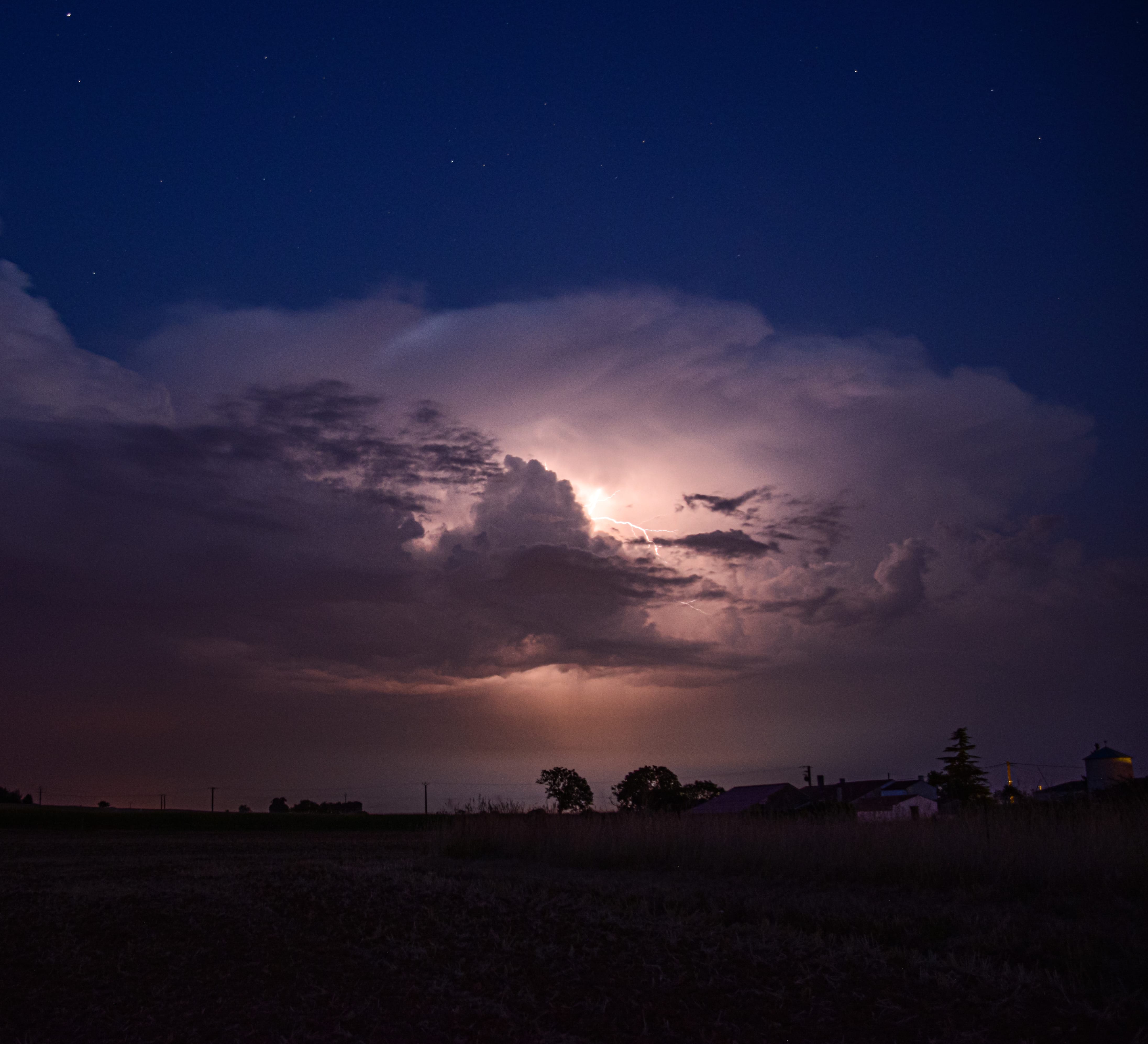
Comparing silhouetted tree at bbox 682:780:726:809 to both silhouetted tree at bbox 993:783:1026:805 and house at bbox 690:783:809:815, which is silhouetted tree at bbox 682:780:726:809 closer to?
house at bbox 690:783:809:815

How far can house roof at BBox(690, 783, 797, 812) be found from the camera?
76625 millimetres

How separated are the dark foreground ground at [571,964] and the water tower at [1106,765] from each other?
190ft

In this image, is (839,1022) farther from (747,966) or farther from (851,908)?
(851,908)

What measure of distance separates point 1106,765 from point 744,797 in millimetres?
27527

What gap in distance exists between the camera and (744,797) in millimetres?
80562

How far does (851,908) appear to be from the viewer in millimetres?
12352

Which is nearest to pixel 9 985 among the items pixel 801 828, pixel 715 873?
pixel 715 873

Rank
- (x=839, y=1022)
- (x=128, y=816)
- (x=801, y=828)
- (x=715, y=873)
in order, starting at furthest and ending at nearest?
(x=128, y=816) → (x=801, y=828) → (x=715, y=873) → (x=839, y=1022)

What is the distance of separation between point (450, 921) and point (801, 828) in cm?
940

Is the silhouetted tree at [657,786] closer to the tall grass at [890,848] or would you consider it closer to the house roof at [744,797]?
the house roof at [744,797]

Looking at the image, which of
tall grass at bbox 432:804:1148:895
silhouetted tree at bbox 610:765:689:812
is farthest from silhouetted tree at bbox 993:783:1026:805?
silhouetted tree at bbox 610:765:689:812

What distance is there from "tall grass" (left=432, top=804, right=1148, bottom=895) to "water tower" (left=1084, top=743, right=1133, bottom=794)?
51.0 meters

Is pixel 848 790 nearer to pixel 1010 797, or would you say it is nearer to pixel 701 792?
pixel 701 792

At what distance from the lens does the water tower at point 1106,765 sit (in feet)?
207
